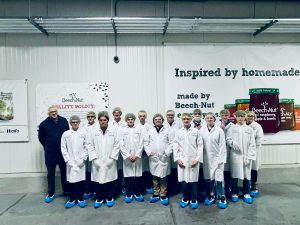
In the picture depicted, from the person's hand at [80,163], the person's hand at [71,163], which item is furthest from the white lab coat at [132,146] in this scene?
the person's hand at [71,163]

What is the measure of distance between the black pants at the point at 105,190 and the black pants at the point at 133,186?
0.22 metres

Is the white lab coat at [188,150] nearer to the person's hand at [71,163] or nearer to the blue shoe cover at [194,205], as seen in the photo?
the blue shoe cover at [194,205]

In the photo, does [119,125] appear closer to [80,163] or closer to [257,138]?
[80,163]

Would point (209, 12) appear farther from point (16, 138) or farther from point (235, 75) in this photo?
point (16, 138)

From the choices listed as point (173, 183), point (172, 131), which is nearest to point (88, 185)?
point (173, 183)

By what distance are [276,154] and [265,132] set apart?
49cm

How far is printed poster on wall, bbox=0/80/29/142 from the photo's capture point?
15.2ft

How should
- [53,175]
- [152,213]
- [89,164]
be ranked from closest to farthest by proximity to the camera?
[152,213]
[53,175]
[89,164]

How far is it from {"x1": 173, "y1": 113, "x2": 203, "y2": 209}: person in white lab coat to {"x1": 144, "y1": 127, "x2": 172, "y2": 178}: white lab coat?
17cm

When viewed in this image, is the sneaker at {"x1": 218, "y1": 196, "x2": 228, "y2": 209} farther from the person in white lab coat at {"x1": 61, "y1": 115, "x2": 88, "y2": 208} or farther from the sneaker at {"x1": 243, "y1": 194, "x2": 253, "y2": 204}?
the person in white lab coat at {"x1": 61, "y1": 115, "x2": 88, "y2": 208}

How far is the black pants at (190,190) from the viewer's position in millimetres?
3799

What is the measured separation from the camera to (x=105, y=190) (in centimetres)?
405

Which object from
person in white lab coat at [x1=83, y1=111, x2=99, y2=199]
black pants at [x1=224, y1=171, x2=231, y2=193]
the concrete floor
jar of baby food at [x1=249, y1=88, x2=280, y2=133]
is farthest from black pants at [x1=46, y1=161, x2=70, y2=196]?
jar of baby food at [x1=249, y1=88, x2=280, y2=133]

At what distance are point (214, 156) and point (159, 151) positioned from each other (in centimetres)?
81
